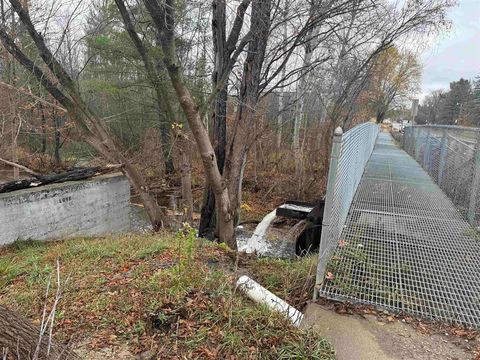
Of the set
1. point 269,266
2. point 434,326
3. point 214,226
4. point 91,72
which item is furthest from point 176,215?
point 434,326

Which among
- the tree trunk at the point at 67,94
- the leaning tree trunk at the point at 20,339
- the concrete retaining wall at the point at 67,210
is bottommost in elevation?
the concrete retaining wall at the point at 67,210

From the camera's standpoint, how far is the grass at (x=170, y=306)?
2.21 meters

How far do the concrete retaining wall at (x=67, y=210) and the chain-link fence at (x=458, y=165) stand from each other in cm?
753

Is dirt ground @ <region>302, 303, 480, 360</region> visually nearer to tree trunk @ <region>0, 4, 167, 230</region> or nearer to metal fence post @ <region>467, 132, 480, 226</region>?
metal fence post @ <region>467, 132, 480, 226</region>

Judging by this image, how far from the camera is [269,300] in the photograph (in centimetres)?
277

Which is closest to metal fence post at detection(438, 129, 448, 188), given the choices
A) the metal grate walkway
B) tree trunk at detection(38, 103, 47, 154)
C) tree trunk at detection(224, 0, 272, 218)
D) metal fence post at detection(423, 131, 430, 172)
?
the metal grate walkway

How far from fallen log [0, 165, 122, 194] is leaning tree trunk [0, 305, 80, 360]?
193 inches

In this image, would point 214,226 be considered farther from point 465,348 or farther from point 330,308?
point 465,348

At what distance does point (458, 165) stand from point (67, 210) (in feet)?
25.6

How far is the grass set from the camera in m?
2.21

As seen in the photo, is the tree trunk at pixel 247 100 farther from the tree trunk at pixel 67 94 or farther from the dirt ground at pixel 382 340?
the dirt ground at pixel 382 340

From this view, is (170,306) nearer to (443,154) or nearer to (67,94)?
(67,94)

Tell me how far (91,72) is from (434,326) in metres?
12.8

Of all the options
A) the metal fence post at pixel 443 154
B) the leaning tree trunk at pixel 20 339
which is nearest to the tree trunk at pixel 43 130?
Result: the leaning tree trunk at pixel 20 339
